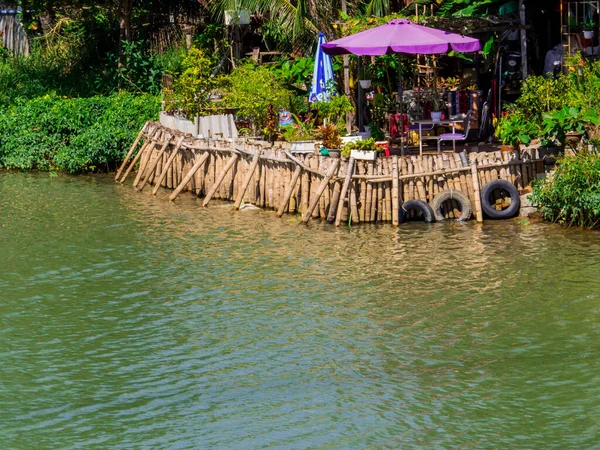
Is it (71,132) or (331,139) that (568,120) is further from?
(71,132)

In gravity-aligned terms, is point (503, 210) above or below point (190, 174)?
below

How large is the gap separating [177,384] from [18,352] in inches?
97.0

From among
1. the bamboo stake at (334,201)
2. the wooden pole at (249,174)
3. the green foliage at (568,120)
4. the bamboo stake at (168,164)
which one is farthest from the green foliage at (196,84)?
the green foliage at (568,120)

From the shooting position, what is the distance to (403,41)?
19.8 meters

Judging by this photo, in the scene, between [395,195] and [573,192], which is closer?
[573,192]

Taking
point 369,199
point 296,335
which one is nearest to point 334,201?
point 369,199

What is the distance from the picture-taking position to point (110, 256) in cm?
1794

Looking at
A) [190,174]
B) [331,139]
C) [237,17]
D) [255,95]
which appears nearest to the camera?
[331,139]

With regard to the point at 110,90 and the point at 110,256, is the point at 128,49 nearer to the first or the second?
the point at 110,90

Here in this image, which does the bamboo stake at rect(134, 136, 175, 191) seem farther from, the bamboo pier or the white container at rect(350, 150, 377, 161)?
the white container at rect(350, 150, 377, 161)

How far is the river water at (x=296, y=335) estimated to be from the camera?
10430 millimetres

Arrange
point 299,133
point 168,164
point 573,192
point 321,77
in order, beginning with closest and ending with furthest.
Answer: point 573,192
point 299,133
point 168,164
point 321,77

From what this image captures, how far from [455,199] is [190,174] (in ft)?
18.9

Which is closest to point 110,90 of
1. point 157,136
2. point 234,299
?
point 157,136
